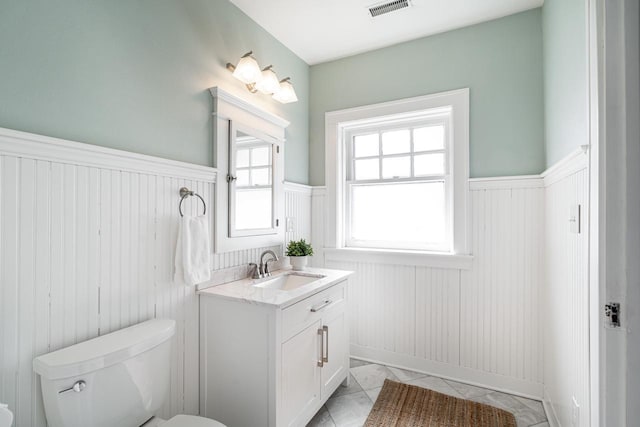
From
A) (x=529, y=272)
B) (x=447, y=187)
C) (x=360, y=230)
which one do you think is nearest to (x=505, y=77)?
(x=447, y=187)

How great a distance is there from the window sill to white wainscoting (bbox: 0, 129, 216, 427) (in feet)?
4.43

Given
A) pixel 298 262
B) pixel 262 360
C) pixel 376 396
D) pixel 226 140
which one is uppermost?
pixel 226 140

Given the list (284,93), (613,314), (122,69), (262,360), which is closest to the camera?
(613,314)

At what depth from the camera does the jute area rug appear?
1.82m

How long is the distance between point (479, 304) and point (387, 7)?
2133mm

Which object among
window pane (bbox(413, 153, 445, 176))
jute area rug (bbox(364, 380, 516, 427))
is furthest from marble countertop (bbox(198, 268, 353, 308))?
window pane (bbox(413, 153, 445, 176))

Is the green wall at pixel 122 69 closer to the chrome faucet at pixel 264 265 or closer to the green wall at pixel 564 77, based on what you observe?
the chrome faucet at pixel 264 265

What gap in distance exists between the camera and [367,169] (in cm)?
273

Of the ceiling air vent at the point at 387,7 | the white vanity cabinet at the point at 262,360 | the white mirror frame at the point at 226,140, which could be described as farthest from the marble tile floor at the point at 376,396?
the ceiling air vent at the point at 387,7

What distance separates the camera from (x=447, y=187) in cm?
241

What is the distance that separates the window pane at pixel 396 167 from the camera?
2560mm

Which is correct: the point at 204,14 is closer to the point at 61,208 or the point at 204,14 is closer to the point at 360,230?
the point at 61,208

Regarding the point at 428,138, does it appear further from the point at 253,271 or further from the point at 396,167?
the point at 253,271

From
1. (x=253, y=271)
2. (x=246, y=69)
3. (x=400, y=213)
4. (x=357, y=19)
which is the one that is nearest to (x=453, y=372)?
(x=400, y=213)
